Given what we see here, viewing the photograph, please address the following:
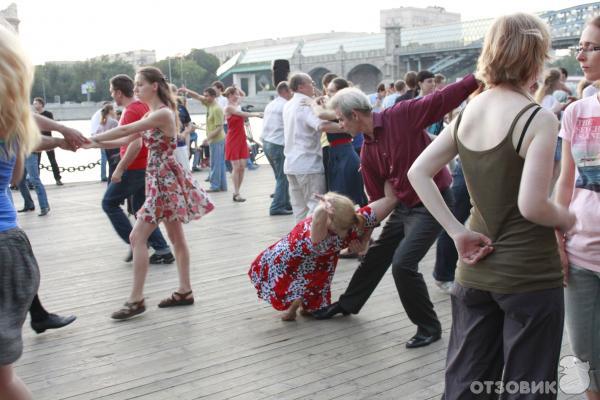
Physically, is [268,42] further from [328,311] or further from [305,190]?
[328,311]

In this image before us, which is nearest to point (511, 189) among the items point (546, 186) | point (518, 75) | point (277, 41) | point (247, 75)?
point (546, 186)

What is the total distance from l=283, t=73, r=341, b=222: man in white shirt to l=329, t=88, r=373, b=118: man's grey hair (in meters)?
2.74

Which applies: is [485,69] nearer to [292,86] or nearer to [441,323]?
[441,323]

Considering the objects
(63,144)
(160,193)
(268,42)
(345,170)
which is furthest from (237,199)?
(268,42)

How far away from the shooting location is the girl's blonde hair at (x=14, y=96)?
7.20ft

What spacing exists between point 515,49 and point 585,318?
1028mm

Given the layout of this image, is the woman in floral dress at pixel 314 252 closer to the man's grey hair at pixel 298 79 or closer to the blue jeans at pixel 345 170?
the blue jeans at pixel 345 170

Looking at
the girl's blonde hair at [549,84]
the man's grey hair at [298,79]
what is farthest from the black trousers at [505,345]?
the girl's blonde hair at [549,84]

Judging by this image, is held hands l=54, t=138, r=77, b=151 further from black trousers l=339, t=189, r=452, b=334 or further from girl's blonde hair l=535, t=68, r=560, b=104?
girl's blonde hair l=535, t=68, r=560, b=104

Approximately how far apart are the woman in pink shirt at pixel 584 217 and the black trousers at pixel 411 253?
1456mm

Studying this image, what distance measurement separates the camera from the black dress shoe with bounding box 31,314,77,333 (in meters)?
4.54

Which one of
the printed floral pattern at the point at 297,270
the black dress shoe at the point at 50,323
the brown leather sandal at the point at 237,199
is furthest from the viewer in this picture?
the brown leather sandal at the point at 237,199

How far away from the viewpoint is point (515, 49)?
2.14 metres

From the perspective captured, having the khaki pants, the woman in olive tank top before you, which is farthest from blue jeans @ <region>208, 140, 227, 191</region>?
the woman in olive tank top
